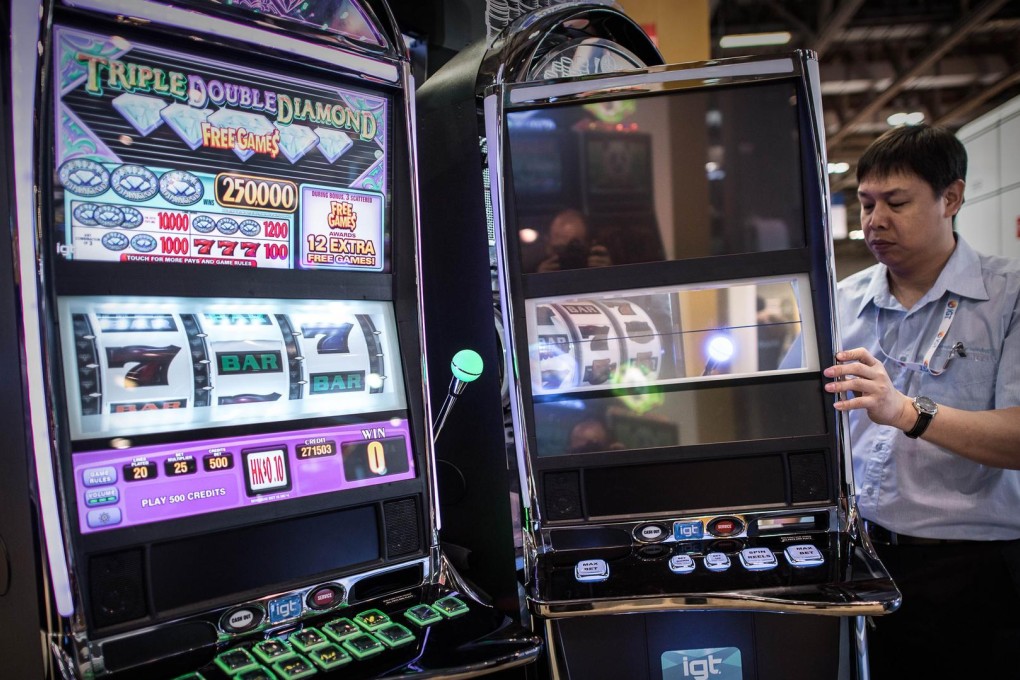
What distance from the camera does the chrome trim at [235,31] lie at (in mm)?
1343

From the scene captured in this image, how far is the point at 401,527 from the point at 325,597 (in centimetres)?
21

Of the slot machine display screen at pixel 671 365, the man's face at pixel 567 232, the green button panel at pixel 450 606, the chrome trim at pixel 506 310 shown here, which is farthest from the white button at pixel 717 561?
the man's face at pixel 567 232

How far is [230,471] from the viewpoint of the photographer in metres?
1.45

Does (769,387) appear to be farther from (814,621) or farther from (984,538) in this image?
(984,538)

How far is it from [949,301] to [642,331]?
37.6 inches

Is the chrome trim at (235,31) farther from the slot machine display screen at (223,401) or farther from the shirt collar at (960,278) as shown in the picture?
→ the shirt collar at (960,278)

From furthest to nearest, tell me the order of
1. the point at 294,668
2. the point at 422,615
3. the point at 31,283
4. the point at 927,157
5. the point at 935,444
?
1. the point at 927,157
2. the point at 935,444
3. the point at 422,615
4. the point at 294,668
5. the point at 31,283

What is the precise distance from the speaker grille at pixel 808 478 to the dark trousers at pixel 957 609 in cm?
63

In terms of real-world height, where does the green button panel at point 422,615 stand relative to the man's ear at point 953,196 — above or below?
below

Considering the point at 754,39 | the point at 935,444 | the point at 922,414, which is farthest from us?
the point at 754,39

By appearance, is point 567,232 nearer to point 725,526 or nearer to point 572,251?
point 572,251

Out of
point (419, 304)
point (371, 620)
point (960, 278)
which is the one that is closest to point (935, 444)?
point (960, 278)

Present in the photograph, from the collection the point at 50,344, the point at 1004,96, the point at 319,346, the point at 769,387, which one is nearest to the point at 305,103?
the point at 319,346

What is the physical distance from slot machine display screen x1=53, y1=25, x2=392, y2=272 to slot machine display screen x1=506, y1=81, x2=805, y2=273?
1.17 feet
